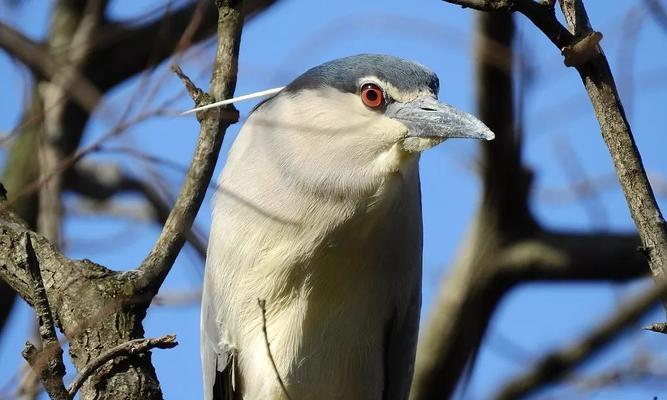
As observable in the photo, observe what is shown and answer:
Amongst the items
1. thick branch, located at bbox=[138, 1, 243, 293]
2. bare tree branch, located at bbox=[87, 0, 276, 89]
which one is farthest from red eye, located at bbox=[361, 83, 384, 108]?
bare tree branch, located at bbox=[87, 0, 276, 89]

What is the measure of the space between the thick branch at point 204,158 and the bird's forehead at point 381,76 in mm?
521

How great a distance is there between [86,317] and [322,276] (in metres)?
0.87

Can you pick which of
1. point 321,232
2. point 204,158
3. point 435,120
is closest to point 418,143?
point 435,120

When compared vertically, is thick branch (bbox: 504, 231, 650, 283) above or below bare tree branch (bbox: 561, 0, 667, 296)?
above

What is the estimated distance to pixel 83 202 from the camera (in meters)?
6.28

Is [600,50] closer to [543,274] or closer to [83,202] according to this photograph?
[543,274]

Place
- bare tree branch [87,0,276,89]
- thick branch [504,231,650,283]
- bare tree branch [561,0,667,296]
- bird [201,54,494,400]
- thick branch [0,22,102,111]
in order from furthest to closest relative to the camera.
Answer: bare tree branch [87,0,276,89], thick branch [504,231,650,283], thick branch [0,22,102,111], bird [201,54,494,400], bare tree branch [561,0,667,296]

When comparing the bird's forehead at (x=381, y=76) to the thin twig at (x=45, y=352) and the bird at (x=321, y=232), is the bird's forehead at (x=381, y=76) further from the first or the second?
the thin twig at (x=45, y=352)

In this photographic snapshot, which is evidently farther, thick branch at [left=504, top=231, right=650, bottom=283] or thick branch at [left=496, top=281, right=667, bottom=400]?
thick branch at [left=504, top=231, right=650, bottom=283]

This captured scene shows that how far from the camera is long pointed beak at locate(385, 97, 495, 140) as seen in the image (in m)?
2.86

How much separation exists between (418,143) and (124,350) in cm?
115

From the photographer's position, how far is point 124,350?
2.20m

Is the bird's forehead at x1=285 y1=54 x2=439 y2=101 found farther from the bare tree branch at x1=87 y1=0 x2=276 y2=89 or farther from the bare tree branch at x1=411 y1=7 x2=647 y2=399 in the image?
the bare tree branch at x1=87 y1=0 x2=276 y2=89

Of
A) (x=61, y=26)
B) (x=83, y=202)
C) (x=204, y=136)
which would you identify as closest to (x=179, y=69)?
(x=204, y=136)
